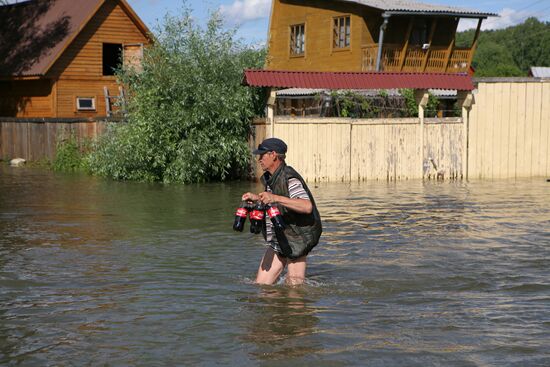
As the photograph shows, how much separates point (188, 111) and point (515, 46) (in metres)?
104

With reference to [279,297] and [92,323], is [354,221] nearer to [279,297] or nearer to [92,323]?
[279,297]

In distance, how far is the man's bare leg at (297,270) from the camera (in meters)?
9.11

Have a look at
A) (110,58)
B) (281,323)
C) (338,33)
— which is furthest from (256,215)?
(110,58)

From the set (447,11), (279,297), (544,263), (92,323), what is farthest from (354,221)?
(447,11)

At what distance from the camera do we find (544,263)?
1148 cm

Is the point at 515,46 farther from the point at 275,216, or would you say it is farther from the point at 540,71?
the point at 275,216

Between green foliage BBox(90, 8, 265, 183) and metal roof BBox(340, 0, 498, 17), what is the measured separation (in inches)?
447

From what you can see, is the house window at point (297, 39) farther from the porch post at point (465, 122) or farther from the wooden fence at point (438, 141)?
the wooden fence at point (438, 141)

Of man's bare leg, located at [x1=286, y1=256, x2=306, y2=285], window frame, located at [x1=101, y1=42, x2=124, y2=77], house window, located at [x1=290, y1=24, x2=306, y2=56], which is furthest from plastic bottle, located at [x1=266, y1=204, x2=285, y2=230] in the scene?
window frame, located at [x1=101, y1=42, x2=124, y2=77]

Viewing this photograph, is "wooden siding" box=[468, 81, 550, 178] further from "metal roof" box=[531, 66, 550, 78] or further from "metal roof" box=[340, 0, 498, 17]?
"metal roof" box=[531, 66, 550, 78]

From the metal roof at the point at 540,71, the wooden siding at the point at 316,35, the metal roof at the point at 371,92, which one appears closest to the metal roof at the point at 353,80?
the metal roof at the point at 371,92

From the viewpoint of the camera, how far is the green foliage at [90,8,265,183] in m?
22.7

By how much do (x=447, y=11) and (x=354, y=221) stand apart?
22.0 m

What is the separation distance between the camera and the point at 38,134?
31.3m
